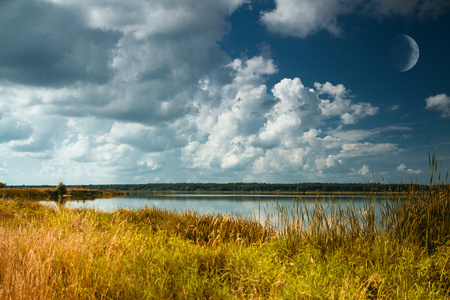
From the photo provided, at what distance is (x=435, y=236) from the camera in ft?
22.6

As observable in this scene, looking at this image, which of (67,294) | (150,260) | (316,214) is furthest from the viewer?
(316,214)

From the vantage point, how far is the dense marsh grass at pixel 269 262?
3809 millimetres

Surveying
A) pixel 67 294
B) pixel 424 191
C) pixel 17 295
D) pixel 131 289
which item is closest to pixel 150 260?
pixel 131 289

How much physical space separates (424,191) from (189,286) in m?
6.91

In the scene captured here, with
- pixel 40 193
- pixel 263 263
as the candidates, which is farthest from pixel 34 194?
pixel 263 263

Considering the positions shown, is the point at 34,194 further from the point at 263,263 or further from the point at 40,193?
the point at 263,263

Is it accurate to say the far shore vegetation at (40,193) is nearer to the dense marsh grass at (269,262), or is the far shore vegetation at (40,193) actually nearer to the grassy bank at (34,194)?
the grassy bank at (34,194)

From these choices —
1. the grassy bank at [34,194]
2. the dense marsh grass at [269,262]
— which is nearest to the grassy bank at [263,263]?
the dense marsh grass at [269,262]

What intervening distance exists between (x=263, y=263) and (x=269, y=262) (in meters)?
0.55

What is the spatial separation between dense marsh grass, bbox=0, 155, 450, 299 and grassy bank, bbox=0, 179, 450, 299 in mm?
18

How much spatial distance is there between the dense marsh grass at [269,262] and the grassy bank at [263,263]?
0.06 ft

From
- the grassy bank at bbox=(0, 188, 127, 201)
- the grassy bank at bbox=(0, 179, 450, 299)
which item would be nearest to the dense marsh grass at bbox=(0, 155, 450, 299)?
the grassy bank at bbox=(0, 179, 450, 299)

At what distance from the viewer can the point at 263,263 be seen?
474 cm

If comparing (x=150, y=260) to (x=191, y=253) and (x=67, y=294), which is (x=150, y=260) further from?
(x=67, y=294)
